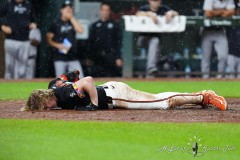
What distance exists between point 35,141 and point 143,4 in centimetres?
1187

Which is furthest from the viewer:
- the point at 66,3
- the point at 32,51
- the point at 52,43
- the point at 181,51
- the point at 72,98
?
the point at 181,51

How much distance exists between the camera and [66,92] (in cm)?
976

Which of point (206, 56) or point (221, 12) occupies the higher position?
point (221, 12)

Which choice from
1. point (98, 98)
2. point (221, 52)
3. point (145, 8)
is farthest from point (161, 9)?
point (98, 98)

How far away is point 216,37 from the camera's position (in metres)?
18.5

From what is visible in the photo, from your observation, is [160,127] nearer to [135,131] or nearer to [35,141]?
[135,131]

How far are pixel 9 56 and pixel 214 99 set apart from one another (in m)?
8.91

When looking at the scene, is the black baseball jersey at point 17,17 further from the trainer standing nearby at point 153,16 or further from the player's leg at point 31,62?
the trainer standing nearby at point 153,16

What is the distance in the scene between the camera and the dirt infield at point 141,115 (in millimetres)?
9594

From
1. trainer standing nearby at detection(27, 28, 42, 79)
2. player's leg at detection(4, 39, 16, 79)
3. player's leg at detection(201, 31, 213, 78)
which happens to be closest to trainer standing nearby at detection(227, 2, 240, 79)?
player's leg at detection(201, 31, 213, 78)

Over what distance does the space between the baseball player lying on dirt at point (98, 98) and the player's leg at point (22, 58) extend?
8228 mm

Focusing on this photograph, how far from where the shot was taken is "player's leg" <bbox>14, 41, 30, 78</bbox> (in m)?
18.4

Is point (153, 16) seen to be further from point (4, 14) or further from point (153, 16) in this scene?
point (4, 14)

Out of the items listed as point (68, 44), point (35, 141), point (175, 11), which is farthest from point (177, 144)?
point (175, 11)
